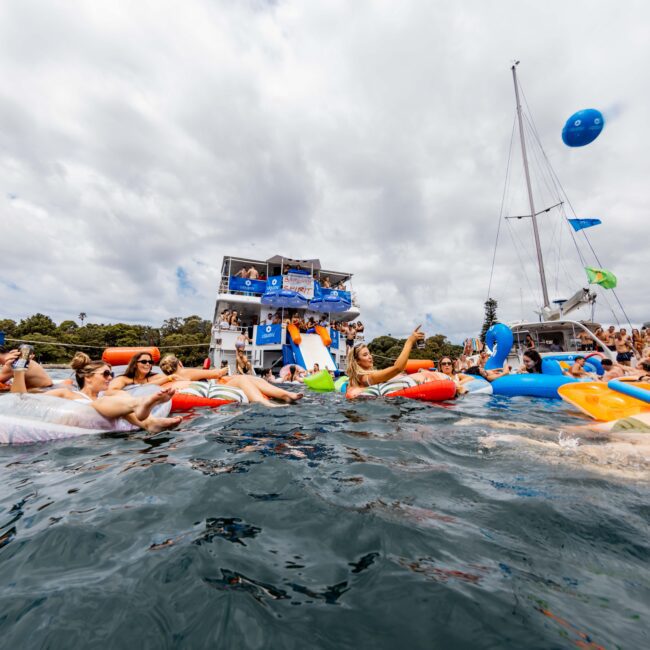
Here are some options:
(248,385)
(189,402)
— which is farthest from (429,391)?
(189,402)

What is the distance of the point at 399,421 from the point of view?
4164mm

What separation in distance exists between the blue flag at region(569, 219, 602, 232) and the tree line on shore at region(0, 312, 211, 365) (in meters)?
30.1

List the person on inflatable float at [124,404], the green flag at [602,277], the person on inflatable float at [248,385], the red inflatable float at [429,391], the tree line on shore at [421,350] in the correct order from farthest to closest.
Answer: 1. the tree line on shore at [421,350]
2. the green flag at [602,277]
3. the red inflatable float at [429,391]
4. the person on inflatable float at [248,385]
5. the person on inflatable float at [124,404]

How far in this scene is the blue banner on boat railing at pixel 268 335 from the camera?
15.5 m

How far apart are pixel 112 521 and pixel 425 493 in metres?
1.72

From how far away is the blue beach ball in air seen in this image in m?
9.20

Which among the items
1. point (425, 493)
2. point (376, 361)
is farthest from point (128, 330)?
point (425, 493)

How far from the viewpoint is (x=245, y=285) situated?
17.4 meters

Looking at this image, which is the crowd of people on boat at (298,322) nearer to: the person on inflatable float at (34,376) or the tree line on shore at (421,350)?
the person on inflatable float at (34,376)

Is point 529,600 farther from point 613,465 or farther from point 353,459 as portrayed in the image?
point 613,465

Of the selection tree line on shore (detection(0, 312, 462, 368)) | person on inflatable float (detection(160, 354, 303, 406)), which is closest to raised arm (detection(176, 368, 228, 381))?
person on inflatable float (detection(160, 354, 303, 406))

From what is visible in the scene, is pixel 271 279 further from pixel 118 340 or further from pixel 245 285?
pixel 118 340

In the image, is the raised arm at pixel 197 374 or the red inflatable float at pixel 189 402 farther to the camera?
the raised arm at pixel 197 374

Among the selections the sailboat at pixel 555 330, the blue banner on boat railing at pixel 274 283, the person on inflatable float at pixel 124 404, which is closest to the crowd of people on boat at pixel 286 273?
the blue banner on boat railing at pixel 274 283
